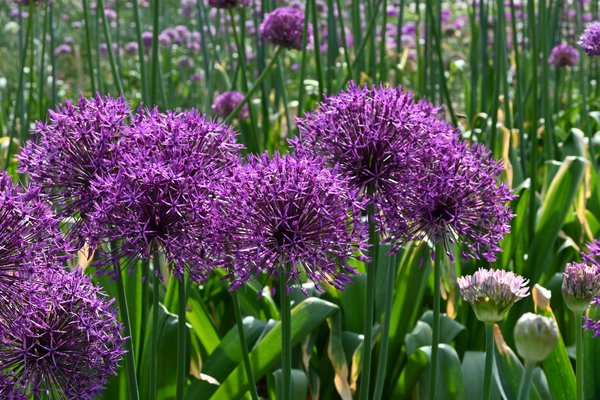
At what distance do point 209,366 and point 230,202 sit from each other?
98 cm

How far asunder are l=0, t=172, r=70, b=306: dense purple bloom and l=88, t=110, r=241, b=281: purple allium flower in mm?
73

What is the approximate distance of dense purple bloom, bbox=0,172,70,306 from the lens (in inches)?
41.0

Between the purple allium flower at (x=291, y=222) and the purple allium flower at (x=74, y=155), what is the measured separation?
0.72ft

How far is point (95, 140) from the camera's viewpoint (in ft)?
4.01

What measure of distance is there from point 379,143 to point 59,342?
561 mm

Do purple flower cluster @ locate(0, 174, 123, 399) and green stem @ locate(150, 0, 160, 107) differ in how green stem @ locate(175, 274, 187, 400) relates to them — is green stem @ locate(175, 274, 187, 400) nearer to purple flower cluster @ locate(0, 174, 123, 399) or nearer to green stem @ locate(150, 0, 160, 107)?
purple flower cluster @ locate(0, 174, 123, 399)

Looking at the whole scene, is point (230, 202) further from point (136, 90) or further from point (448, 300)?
point (136, 90)

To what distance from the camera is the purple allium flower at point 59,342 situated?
3.51 feet

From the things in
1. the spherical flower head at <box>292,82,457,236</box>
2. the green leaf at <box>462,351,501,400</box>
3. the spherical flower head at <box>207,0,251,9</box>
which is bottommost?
the green leaf at <box>462,351,501,400</box>

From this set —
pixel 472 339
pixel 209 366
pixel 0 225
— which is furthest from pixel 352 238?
pixel 472 339

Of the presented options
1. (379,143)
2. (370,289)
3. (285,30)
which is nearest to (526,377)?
(370,289)

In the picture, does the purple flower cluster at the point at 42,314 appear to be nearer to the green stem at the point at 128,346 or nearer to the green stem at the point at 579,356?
the green stem at the point at 128,346

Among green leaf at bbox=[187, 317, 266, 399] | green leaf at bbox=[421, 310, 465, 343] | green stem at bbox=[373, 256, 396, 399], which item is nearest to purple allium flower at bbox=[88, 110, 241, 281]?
green stem at bbox=[373, 256, 396, 399]

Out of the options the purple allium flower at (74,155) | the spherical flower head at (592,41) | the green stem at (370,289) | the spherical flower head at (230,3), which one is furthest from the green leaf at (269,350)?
the spherical flower head at (230,3)
